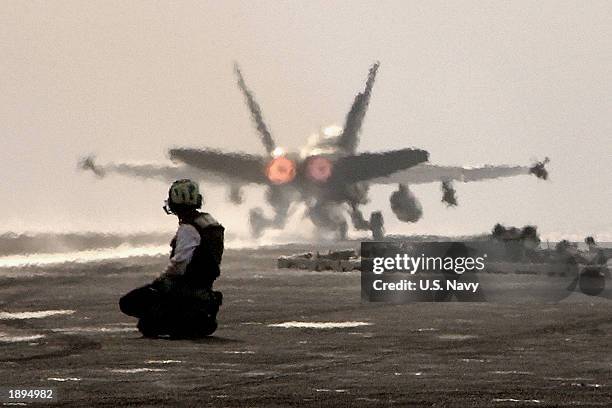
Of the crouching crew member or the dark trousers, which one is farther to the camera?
the dark trousers

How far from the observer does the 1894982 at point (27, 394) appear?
1379cm

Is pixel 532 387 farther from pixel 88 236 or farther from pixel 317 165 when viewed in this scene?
pixel 317 165

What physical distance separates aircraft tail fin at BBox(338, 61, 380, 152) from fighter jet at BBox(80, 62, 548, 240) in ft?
0.21

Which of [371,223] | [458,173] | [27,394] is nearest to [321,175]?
[371,223]

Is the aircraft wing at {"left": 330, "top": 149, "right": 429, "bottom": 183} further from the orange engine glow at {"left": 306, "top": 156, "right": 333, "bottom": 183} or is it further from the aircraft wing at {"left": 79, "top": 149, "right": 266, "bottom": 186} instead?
the aircraft wing at {"left": 79, "top": 149, "right": 266, "bottom": 186}

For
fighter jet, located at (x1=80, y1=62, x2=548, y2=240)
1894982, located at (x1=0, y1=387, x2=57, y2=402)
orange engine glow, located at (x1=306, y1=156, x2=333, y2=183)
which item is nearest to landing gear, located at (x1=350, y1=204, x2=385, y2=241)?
fighter jet, located at (x1=80, y1=62, x2=548, y2=240)

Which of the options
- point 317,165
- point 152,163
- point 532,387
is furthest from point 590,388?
point 152,163

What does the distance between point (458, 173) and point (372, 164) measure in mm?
14572

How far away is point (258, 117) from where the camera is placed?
99.9 m

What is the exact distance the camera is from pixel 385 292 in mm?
36094

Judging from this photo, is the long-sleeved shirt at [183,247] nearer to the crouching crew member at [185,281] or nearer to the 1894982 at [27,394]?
the crouching crew member at [185,281]

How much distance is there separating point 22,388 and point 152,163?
8175cm

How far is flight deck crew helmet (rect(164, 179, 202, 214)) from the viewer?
20266mm

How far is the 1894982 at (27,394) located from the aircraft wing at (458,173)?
261 feet
